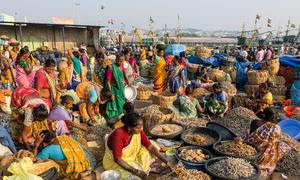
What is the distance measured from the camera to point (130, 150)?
126 inches

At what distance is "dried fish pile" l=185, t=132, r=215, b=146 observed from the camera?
388cm

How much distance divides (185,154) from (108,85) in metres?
2.08

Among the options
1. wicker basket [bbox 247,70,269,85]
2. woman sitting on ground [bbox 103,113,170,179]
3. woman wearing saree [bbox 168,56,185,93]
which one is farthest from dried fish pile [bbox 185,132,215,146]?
wicker basket [bbox 247,70,269,85]

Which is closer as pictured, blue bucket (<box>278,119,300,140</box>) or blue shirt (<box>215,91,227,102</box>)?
blue bucket (<box>278,119,300,140</box>)

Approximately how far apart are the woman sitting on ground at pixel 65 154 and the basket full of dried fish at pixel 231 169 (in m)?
1.37

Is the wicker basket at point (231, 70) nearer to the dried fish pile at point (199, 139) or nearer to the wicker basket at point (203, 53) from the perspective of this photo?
the wicker basket at point (203, 53)

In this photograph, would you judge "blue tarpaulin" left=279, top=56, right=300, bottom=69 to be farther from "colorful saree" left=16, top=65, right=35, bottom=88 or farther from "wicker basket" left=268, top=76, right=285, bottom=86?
"colorful saree" left=16, top=65, right=35, bottom=88

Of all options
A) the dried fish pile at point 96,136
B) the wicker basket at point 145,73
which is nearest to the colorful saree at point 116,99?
the dried fish pile at point 96,136

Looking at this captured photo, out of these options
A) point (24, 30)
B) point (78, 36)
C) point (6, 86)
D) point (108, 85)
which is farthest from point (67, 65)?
point (78, 36)

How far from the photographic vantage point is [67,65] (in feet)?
22.8

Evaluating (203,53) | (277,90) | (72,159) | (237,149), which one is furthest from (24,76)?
(203,53)

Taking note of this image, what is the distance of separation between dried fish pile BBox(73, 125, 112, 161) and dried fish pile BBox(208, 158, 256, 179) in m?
1.40

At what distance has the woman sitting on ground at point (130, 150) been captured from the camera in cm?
304

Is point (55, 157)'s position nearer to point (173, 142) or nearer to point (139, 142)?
point (139, 142)
